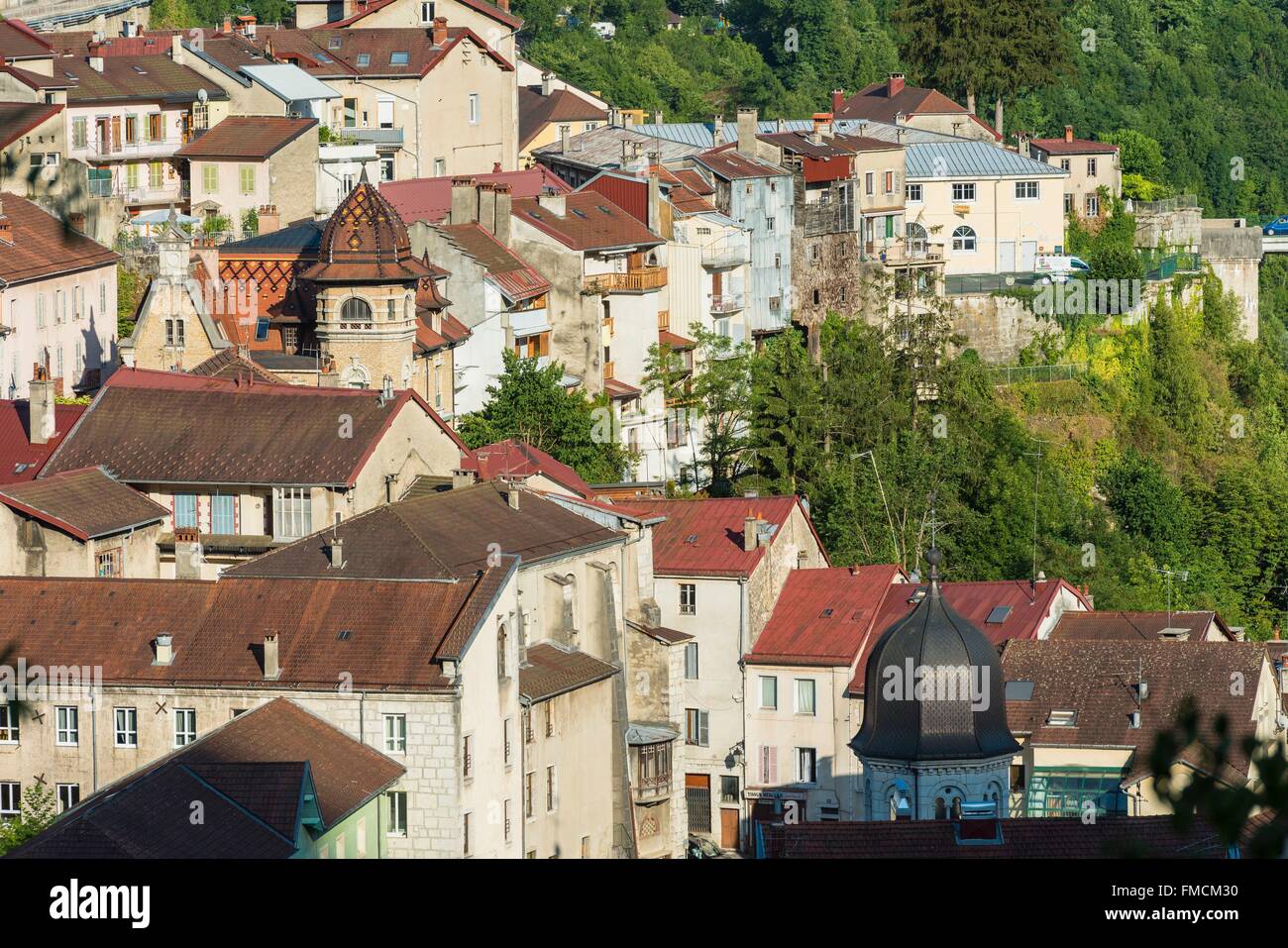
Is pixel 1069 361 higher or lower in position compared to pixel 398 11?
lower

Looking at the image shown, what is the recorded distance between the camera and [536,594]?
143ft

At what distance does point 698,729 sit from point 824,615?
3299mm

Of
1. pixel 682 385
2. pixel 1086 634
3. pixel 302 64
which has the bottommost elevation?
pixel 1086 634

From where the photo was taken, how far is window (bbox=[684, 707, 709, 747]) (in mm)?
51500

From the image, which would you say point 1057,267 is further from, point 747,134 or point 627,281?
point 627,281

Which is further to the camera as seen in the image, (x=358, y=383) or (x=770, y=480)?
(x=770, y=480)

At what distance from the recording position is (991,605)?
52.6 m

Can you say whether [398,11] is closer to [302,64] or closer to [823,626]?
[302,64]

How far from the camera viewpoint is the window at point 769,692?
51.0m

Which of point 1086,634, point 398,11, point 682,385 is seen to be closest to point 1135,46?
point 398,11

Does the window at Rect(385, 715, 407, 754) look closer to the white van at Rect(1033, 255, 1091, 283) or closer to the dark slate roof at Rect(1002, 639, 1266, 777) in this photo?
the dark slate roof at Rect(1002, 639, 1266, 777)

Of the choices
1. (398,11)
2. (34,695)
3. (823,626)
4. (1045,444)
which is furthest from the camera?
(398,11)

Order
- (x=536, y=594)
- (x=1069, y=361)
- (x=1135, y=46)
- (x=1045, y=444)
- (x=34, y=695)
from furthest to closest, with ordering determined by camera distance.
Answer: (x=1135, y=46)
(x=1069, y=361)
(x=1045, y=444)
(x=536, y=594)
(x=34, y=695)

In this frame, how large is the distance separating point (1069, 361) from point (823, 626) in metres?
25.3
